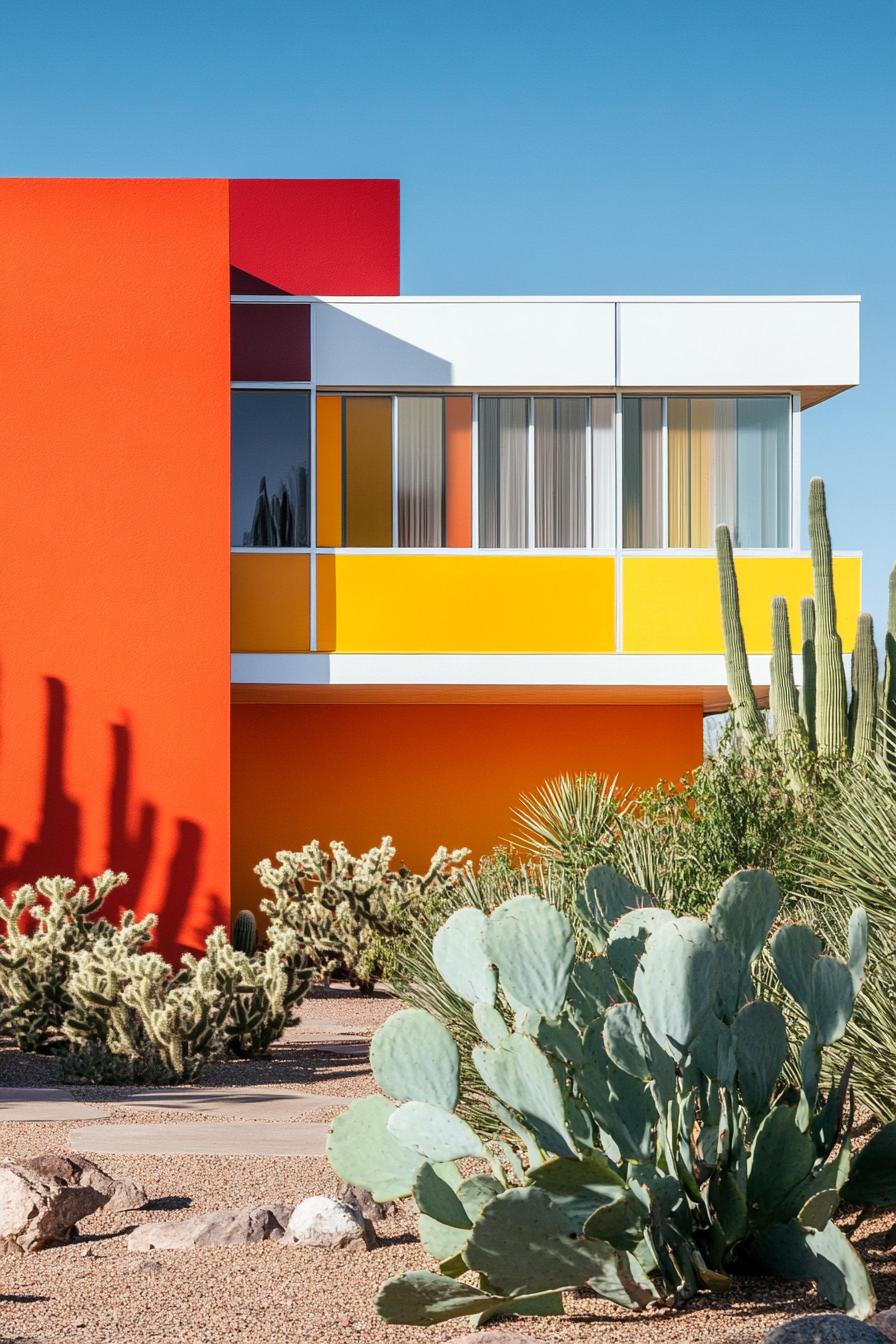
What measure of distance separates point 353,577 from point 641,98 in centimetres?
517

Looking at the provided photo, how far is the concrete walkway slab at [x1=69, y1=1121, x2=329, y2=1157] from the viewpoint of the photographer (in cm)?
666

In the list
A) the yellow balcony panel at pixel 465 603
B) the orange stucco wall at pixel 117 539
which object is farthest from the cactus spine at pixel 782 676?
the orange stucco wall at pixel 117 539

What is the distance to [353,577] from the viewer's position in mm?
14844

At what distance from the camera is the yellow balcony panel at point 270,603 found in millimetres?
14578

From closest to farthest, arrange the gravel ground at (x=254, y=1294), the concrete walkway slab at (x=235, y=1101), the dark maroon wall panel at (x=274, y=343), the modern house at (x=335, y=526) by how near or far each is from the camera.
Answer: the gravel ground at (x=254, y=1294) < the concrete walkway slab at (x=235, y=1101) < the modern house at (x=335, y=526) < the dark maroon wall panel at (x=274, y=343)

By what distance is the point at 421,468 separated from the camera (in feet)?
50.2

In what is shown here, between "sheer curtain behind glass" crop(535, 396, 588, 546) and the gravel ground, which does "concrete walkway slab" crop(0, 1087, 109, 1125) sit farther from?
"sheer curtain behind glass" crop(535, 396, 588, 546)

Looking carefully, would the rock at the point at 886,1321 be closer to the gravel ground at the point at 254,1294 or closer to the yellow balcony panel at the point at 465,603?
the gravel ground at the point at 254,1294

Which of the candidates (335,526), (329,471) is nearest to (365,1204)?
(335,526)

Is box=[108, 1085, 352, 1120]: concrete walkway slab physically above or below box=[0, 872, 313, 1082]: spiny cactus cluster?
below

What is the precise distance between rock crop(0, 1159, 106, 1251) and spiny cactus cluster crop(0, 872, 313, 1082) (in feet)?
11.2

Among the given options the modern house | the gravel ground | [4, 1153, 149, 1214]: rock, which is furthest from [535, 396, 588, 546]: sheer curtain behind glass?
[4, 1153, 149, 1214]: rock

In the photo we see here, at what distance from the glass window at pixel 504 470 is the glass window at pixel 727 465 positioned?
4.92 ft

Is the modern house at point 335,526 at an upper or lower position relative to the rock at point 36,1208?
upper
